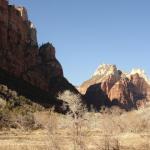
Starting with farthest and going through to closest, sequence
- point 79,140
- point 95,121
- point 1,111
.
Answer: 1. point 95,121
2. point 1,111
3. point 79,140

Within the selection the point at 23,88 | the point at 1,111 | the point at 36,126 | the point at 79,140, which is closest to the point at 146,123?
the point at 36,126

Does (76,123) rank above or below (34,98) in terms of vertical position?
below

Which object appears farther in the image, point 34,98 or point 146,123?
point 34,98

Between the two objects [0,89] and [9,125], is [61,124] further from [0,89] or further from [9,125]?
[0,89]

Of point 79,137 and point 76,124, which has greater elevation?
point 76,124

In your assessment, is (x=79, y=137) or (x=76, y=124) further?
(x=76, y=124)

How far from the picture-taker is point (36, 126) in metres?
120

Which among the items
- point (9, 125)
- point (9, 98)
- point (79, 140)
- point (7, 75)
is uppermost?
point (7, 75)

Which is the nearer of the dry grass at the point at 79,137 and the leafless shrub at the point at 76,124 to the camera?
the dry grass at the point at 79,137

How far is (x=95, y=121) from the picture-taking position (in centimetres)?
13400

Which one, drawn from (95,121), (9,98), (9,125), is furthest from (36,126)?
(9,98)

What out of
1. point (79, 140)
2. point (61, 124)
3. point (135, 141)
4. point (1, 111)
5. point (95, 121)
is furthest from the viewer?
point (95, 121)

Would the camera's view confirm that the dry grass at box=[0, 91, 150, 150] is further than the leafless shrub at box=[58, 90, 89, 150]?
No

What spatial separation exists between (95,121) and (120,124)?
14489 mm
